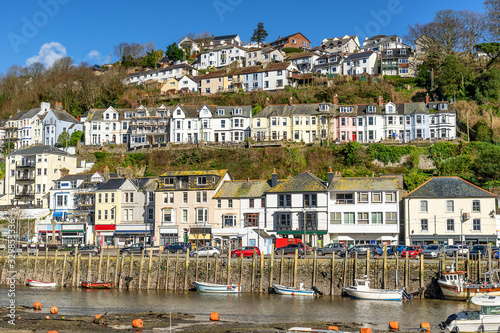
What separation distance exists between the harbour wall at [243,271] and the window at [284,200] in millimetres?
17179

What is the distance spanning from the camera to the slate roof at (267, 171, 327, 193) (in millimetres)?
65812

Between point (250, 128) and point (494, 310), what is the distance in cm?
6434

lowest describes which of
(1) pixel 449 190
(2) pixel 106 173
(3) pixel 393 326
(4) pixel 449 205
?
(3) pixel 393 326

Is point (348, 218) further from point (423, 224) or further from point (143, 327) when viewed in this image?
point (143, 327)

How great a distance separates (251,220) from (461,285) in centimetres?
2973

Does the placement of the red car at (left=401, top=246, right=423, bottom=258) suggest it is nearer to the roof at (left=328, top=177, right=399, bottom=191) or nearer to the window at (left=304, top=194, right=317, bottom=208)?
the roof at (left=328, top=177, right=399, bottom=191)

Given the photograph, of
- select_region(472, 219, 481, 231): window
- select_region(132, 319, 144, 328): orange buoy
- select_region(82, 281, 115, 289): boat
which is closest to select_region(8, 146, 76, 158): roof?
select_region(82, 281, 115, 289): boat

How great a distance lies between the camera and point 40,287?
52938 mm

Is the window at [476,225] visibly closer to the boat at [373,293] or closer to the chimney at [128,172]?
the boat at [373,293]

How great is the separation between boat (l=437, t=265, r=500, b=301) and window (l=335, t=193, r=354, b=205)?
22.0 metres

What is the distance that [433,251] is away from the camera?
50.3 m

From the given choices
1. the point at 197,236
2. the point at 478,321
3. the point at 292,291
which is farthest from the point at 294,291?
the point at 197,236

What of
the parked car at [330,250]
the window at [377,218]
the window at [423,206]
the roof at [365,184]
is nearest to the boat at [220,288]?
the parked car at [330,250]

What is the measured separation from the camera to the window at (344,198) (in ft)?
214
